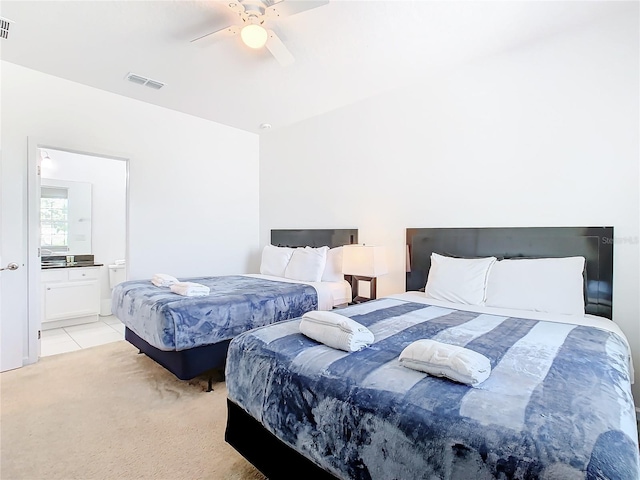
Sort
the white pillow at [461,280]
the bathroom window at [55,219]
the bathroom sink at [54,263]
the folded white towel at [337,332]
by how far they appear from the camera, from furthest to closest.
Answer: the bathroom window at [55,219] < the bathroom sink at [54,263] < the white pillow at [461,280] < the folded white towel at [337,332]

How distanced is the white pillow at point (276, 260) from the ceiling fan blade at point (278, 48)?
233cm

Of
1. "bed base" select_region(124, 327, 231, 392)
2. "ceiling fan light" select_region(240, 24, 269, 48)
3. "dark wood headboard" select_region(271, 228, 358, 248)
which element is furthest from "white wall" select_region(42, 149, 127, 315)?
"ceiling fan light" select_region(240, 24, 269, 48)

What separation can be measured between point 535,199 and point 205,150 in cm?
390

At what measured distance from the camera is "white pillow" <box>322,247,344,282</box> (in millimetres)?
3811

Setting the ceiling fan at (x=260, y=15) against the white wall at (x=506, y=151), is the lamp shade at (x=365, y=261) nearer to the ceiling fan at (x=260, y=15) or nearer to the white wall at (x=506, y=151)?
the white wall at (x=506, y=151)

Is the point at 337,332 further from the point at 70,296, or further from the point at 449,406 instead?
the point at 70,296

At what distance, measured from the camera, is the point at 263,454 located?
1.49 metres

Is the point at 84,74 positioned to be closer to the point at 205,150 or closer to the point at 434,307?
the point at 205,150

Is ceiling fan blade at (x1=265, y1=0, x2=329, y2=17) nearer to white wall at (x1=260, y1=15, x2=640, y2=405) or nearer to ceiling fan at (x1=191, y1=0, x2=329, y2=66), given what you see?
ceiling fan at (x1=191, y1=0, x2=329, y2=66)

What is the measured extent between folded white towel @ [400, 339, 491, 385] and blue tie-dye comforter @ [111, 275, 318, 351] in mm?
1691

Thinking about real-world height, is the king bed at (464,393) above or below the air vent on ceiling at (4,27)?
below

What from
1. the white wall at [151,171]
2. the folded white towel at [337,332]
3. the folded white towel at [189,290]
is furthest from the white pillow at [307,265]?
the folded white towel at [337,332]

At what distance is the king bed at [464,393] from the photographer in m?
0.85

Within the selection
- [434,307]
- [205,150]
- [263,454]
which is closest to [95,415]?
[263,454]
